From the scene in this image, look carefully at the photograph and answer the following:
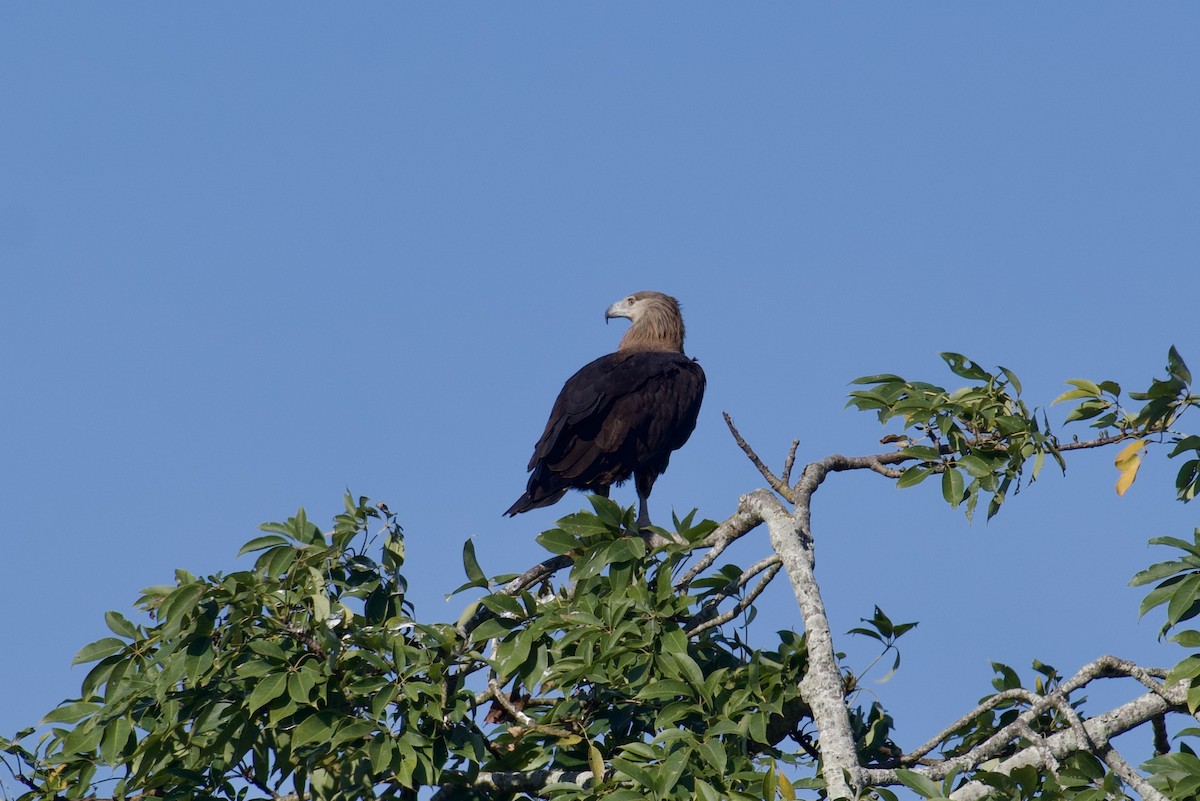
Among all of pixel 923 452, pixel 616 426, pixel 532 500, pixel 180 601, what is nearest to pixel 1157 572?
pixel 923 452

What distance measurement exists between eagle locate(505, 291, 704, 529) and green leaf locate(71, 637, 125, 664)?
2.57 metres

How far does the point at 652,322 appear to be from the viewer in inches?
380

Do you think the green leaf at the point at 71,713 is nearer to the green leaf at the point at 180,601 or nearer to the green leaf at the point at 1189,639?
the green leaf at the point at 180,601

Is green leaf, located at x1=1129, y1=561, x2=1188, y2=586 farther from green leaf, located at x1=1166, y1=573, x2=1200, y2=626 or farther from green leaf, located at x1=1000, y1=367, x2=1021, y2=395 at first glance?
green leaf, located at x1=1000, y1=367, x2=1021, y2=395

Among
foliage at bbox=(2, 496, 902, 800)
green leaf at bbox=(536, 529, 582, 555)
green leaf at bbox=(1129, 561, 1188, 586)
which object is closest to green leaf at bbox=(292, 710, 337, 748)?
foliage at bbox=(2, 496, 902, 800)

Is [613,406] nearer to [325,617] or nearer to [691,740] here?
[325,617]

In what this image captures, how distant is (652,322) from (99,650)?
5.77 meters

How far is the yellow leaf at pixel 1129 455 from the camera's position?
431 centimetres


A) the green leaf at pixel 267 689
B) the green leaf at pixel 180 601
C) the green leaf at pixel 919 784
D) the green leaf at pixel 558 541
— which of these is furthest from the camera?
the green leaf at pixel 558 541

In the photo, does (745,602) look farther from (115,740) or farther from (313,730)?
(115,740)

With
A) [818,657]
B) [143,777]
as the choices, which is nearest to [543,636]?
[818,657]

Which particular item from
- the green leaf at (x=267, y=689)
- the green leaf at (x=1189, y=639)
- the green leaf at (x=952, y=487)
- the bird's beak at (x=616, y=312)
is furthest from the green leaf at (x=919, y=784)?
the bird's beak at (x=616, y=312)

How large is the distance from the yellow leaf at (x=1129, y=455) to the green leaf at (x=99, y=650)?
3.37 m

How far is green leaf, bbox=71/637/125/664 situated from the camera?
440 cm
